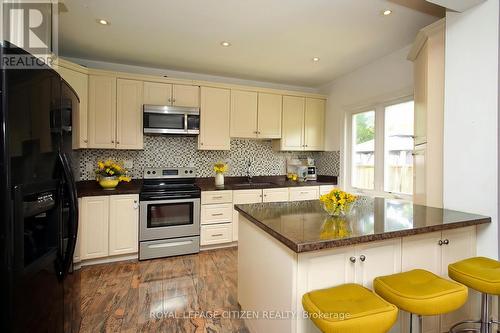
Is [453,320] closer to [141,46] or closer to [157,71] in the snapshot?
[141,46]

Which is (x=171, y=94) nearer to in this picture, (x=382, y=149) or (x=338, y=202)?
(x=338, y=202)

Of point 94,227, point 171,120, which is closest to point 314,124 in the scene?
point 171,120

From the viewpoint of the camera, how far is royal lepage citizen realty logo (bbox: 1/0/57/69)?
0.92 meters

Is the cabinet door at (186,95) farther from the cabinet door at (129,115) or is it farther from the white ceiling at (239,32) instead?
the cabinet door at (129,115)

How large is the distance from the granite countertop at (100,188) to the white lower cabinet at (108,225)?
51 mm

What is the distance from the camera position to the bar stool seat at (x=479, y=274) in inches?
50.9

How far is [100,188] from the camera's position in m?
3.01

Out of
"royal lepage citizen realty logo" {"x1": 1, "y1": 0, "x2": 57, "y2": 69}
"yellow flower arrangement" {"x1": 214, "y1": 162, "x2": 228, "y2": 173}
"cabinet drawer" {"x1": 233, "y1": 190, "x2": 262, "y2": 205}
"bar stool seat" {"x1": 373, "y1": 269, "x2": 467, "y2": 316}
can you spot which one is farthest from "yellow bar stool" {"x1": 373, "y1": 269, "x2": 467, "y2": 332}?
"yellow flower arrangement" {"x1": 214, "y1": 162, "x2": 228, "y2": 173}

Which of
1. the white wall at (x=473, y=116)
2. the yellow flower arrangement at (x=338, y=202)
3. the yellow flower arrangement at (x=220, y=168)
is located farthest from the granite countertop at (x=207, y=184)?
the white wall at (x=473, y=116)

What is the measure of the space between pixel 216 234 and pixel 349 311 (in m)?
2.49

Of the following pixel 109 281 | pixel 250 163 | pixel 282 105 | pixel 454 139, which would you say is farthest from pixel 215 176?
pixel 454 139

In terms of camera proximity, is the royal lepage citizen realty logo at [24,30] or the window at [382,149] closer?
the royal lepage citizen realty logo at [24,30]

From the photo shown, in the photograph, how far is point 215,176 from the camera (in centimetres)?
380

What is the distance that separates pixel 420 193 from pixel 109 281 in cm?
309
